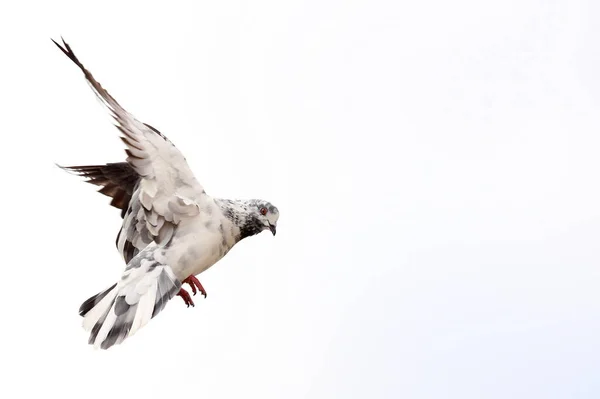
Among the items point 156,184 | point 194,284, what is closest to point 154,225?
point 156,184

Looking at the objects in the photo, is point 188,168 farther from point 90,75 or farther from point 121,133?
point 90,75

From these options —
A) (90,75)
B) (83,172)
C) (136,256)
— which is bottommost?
(136,256)

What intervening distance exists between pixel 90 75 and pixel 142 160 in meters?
0.99

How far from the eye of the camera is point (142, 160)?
8289 millimetres

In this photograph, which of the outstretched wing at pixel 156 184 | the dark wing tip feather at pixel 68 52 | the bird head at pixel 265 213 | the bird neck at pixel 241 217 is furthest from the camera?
the bird head at pixel 265 213

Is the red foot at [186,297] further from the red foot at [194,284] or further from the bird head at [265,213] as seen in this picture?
the bird head at [265,213]

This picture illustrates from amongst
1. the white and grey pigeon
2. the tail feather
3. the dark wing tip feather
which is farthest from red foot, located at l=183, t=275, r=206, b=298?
the dark wing tip feather

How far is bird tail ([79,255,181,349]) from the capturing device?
25.7 feet

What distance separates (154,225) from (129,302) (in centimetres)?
86

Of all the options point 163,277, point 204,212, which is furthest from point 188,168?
point 163,277

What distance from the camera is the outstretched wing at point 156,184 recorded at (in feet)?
26.9

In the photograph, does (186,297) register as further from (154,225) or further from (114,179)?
(114,179)

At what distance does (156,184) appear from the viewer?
838 centimetres

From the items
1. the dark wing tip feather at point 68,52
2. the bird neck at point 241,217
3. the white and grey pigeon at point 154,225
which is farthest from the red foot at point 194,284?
the dark wing tip feather at point 68,52
